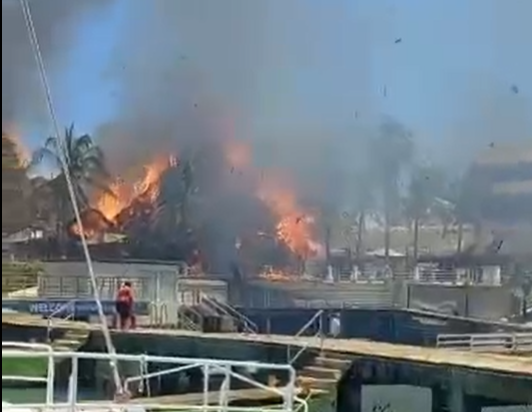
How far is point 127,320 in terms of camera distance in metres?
2.21

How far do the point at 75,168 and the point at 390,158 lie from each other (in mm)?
1018

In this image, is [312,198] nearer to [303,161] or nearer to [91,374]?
[303,161]

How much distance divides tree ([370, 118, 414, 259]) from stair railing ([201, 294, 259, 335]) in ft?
1.63

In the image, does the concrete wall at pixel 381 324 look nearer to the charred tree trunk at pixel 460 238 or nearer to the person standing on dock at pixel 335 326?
the person standing on dock at pixel 335 326

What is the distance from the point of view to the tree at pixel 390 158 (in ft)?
9.36

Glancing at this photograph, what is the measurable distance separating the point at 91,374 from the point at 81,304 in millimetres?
804

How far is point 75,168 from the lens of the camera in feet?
7.81

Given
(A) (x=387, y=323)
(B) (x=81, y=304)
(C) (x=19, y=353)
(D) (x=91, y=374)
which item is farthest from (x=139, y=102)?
(C) (x=19, y=353)

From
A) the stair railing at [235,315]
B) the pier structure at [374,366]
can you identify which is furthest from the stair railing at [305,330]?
the stair railing at [235,315]

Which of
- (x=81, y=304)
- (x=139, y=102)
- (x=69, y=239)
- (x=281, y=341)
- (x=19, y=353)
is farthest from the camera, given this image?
(x=139, y=102)

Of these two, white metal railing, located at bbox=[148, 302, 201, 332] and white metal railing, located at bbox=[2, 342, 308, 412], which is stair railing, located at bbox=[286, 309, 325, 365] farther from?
white metal railing, located at bbox=[2, 342, 308, 412]

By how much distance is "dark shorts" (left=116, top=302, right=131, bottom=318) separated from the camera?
2215 mm

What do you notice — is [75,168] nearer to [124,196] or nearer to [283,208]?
[124,196]

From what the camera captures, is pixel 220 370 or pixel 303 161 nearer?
pixel 220 370
